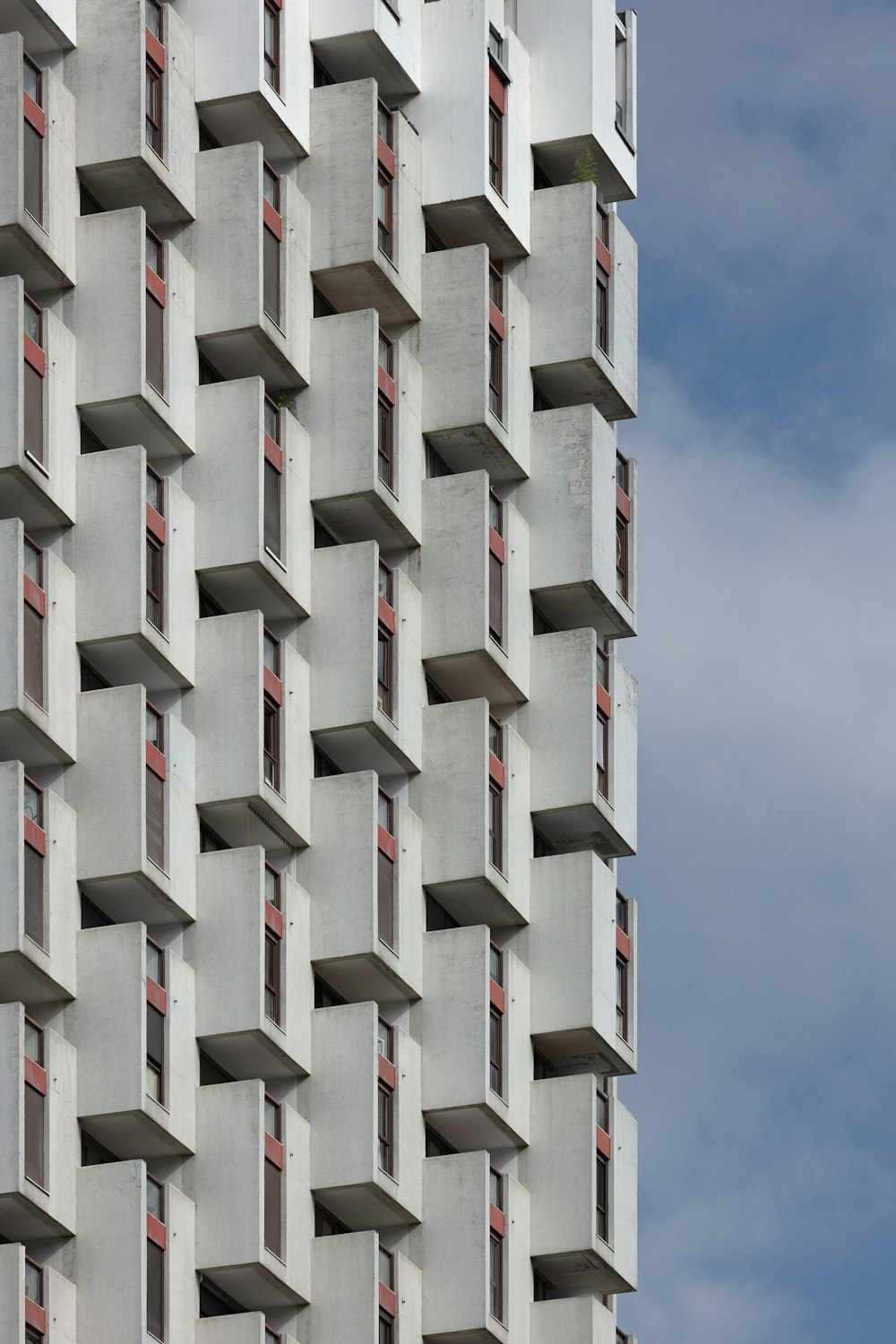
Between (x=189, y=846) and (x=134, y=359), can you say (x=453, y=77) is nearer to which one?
(x=134, y=359)

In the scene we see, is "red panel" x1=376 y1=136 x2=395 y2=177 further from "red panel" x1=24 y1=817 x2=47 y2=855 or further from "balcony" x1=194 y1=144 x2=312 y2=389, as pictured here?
"red panel" x1=24 y1=817 x2=47 y2=855

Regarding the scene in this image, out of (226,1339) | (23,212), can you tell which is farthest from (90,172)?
(226,1339)

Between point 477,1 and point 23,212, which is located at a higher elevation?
point 477,1

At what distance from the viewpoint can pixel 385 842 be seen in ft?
213

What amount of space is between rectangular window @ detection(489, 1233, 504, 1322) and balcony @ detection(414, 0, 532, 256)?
713 inches

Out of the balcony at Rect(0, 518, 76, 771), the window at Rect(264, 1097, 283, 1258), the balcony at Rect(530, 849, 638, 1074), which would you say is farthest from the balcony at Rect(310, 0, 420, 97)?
the window at Rect(264, 1097, 283, 1258)

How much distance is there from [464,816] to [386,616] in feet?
11.9

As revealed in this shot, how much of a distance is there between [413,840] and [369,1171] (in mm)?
6665

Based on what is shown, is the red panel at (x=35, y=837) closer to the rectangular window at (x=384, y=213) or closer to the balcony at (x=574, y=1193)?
the balcony at (x=574, y=1193)

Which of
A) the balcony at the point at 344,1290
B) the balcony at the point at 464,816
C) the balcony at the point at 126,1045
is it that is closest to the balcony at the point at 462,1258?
the balcony at the point at 344,1290

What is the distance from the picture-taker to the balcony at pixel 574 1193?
66375 mm

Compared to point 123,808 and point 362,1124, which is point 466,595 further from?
point 123,808

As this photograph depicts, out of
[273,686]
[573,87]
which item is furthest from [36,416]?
[573,87]

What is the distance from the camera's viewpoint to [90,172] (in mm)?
62531
